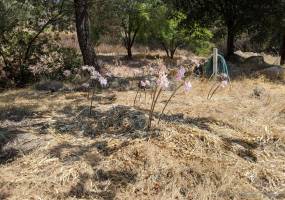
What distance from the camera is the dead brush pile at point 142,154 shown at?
147 inches

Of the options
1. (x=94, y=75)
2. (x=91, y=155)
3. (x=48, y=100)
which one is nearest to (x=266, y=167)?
(x=91, y=155)

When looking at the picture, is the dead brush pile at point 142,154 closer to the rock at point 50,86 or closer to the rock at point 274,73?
the rock at point 50,86

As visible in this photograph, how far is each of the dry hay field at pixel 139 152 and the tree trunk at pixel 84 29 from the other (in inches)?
93.2

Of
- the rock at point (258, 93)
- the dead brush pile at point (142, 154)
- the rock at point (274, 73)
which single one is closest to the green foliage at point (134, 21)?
the rock at point (274, 73)

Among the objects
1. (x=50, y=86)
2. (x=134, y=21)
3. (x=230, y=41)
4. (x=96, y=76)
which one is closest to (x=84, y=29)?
(x=50, y=86)

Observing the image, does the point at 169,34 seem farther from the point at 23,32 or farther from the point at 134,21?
the point at 23,32

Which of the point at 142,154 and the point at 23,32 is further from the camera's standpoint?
the point at 23,32

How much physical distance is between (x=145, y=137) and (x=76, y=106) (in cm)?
160

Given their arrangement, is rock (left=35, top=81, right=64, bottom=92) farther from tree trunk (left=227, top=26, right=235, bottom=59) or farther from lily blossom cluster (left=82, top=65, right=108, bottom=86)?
tree trunk (left=227, top=26, right=235, bottom=59)

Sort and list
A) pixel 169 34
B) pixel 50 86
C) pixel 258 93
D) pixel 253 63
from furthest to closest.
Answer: pixel 169 34, pixel 253 63, pixel 50 86, pixel 258 93

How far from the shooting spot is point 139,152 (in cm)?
418

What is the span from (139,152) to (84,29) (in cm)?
427

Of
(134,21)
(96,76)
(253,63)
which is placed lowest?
(253,63)

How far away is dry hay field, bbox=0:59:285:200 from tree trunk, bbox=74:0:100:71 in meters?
2.37
